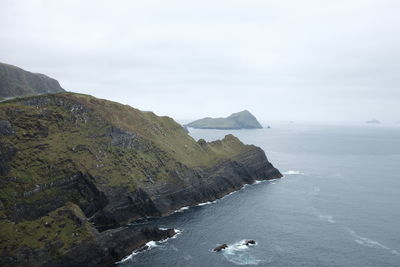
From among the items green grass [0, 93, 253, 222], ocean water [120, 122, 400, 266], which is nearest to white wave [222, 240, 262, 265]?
ocean water [120, 122, 400, 266]

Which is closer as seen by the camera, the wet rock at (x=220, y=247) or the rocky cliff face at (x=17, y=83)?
the wet rock at (x=220, y=247)

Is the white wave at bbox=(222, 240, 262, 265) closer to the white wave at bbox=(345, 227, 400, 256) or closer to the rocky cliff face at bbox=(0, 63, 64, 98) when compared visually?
the white wave at bbox=(345, 227, 400, 256)

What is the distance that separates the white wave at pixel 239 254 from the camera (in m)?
80.4

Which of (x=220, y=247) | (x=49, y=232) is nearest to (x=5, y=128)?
(x=49, y=232)

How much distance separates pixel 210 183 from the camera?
13650 centimetres

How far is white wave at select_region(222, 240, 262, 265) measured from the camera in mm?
80375

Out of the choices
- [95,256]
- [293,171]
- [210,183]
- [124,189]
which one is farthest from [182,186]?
[293,171]

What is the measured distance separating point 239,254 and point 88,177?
53.2 metres

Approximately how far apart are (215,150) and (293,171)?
185 feet

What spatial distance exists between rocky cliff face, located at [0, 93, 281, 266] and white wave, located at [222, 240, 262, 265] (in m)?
19.9

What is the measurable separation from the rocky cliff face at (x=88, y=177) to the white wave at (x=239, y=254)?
19928mm

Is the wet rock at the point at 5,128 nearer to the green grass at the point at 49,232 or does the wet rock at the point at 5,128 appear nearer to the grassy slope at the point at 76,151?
the grassy slope at the point at 76,151

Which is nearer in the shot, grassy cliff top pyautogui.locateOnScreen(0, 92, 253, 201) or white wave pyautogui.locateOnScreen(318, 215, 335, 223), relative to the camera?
grassy cliff top pyautogui.locateOnScreen(0, 92, 253, 201)

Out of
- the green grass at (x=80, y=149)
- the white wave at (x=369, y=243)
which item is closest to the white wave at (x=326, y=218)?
the white wave at (x=369, y=243)
